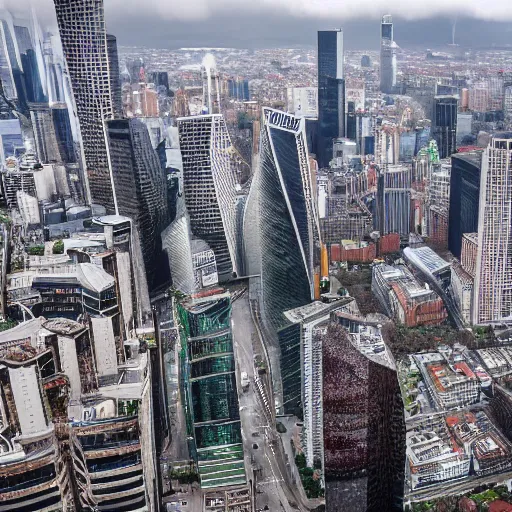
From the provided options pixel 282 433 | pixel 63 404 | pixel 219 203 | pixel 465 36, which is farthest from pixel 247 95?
pixel 63 404

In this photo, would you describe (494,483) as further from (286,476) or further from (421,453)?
(286,476)

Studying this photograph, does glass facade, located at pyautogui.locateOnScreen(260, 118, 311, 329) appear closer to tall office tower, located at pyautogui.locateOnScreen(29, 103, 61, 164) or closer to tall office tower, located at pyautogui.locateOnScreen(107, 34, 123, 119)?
tall office tower, located at pyautogui.locateOnScreen(107, 34, 123, 119)

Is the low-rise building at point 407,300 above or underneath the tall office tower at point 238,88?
underneath

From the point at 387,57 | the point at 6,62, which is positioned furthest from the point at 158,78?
the point at 387,57

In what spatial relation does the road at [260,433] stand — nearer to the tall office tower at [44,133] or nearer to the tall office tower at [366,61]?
the tall office tower at [44,133]

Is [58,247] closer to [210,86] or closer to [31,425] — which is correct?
[31,425]

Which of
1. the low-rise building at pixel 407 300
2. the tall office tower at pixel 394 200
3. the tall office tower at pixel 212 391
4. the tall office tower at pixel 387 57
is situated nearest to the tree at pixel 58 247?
the tall office tower at pixel 212 391

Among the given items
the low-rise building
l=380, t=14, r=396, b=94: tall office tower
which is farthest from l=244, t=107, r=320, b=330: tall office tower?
l=380, t=14, r=396, b=94: tall office tower
